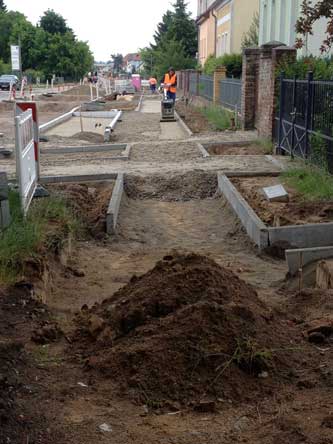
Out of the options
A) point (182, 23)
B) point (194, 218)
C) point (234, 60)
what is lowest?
point (194, 218)

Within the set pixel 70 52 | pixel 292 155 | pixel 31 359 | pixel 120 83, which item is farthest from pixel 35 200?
pixel 70 52

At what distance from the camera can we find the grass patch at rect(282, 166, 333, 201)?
1009 centimetres

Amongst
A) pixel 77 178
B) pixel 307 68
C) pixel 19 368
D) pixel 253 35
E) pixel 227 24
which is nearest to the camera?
pixel 19 368

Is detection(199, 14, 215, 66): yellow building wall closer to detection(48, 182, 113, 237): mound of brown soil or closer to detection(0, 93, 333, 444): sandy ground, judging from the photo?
detection(0, 93, 333, 444): sandy ground

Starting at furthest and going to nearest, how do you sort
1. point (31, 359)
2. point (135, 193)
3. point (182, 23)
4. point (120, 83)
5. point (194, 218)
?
1. point (182, 23)
2. point (120, 83)
3. point (135, 193)
4. point (194, 218)
5. point (31, 359)

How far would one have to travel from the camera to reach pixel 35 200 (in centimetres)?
926

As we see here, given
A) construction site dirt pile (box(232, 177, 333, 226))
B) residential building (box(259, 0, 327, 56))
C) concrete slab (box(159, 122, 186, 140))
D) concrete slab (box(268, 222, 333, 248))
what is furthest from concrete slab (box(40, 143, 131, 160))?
concrete slab (box(268, 222, 333, 248))

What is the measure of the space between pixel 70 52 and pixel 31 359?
92069 millimetres

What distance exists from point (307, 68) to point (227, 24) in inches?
1123

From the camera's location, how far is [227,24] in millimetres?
42312

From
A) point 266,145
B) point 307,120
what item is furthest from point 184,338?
point 266,145

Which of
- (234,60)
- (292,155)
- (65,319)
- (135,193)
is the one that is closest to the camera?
(65,319)

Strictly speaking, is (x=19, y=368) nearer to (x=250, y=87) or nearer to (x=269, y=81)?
(x=269, y=81)

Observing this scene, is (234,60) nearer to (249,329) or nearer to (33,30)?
(249,329)
